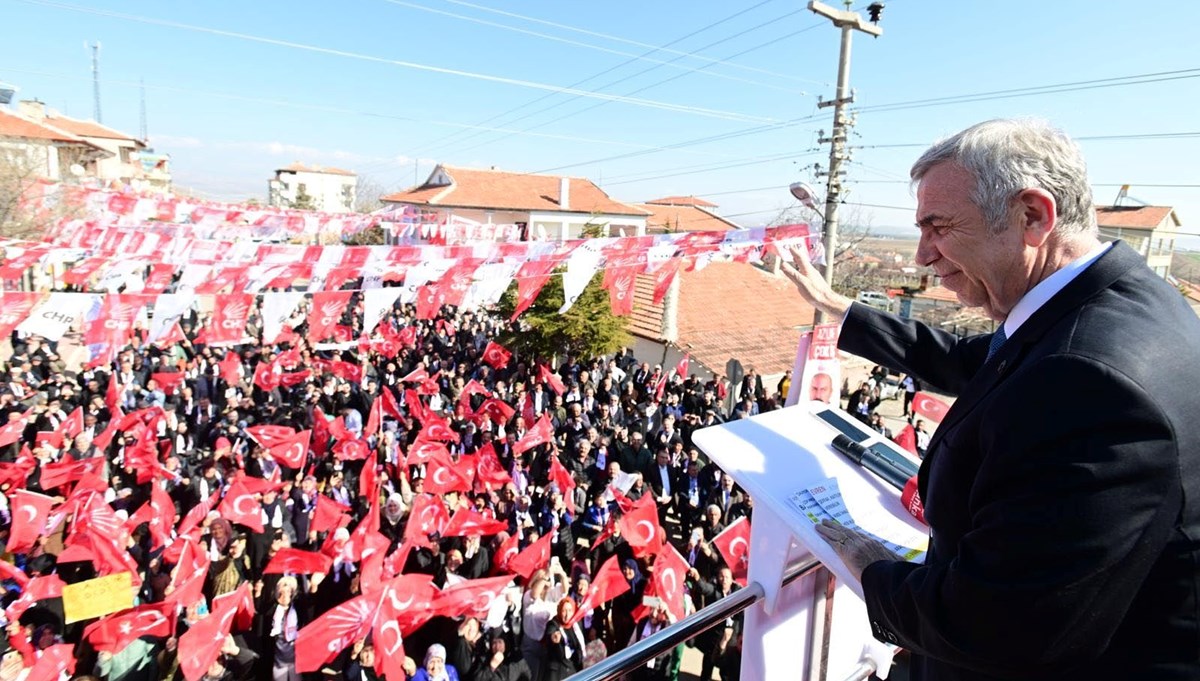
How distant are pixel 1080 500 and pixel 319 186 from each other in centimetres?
11041

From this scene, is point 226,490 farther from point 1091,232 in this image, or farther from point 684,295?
point 684,295

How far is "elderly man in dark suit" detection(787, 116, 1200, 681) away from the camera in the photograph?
0.93 meters

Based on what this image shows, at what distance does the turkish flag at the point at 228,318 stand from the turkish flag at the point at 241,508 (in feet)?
11.1

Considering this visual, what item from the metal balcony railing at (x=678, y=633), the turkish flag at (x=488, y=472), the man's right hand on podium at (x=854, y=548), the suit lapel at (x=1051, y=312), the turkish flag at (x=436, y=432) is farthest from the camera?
the turkish flag at (x=436, y=432)

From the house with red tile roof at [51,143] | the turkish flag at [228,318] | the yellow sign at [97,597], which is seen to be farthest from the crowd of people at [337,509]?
the house with red tile roof at [51,143]

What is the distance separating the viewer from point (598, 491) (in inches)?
389

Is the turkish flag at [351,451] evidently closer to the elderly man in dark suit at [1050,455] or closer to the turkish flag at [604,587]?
the turkish flag at [604,587]

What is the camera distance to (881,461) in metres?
1.84

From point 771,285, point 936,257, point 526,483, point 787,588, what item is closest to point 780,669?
point 787,588

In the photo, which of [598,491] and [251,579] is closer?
[251,579]

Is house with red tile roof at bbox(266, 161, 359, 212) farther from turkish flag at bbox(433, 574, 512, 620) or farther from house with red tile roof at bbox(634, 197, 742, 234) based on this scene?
turkish flag at bbox(433, 574, 512, 620)

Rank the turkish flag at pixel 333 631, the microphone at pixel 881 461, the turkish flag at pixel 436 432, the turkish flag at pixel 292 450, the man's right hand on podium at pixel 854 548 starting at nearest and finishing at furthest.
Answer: the man's right hand on podium at pixel 854 548 < the microphone at pixel 881 461 < the turkish flag at pixel 333 631 < the turkish flag at pixel 292 450 < the turkish flag at pixel 436 432

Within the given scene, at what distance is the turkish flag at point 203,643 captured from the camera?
16.5ft

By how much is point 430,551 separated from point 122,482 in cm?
562
